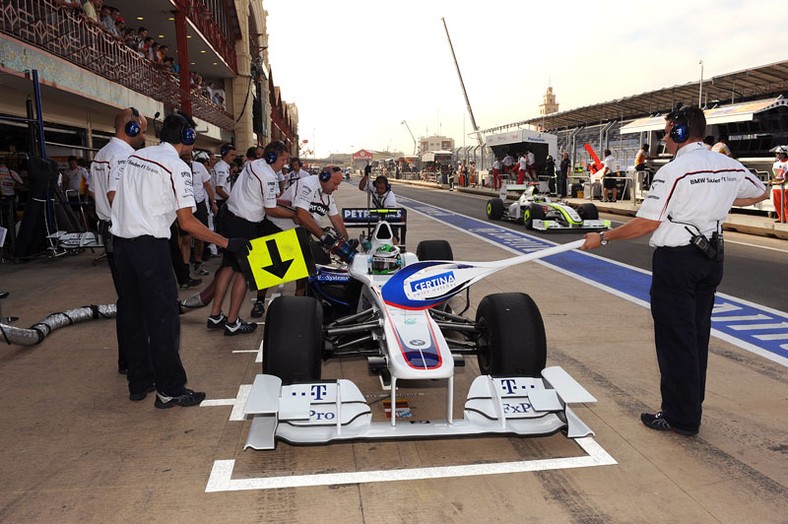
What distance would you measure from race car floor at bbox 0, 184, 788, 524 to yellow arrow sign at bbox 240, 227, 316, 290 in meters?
0.75

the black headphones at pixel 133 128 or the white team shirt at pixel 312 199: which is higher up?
the black headphones at pixel 133 128

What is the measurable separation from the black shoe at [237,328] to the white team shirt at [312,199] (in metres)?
1.41

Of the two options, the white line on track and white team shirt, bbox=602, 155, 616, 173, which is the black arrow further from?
white team shirt, bbox=602, 155, 616, 173

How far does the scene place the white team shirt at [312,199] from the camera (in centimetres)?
662

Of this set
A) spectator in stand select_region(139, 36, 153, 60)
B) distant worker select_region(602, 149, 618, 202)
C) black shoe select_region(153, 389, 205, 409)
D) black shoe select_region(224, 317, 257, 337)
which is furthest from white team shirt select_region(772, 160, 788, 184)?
spectator in stand select_region(139, 36, 153, 60)

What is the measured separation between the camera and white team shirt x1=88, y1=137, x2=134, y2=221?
15.7 feet

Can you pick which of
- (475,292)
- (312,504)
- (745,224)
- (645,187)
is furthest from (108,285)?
(645,187)

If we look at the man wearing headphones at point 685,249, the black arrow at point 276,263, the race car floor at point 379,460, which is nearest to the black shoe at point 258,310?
the race car floor at point 379,460

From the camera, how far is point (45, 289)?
816cm

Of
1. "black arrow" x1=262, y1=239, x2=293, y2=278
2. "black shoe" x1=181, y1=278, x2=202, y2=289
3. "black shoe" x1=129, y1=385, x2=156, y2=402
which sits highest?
"black arrow" x1=262, y1=239, x2=293, y2=278

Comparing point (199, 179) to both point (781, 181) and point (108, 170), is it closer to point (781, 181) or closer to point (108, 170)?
point (108, 170)

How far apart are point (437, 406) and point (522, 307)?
906mm

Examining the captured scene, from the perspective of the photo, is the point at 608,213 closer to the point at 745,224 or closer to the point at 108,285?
the point at 745,224

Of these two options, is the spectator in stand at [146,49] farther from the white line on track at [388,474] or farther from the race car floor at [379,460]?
the white line on track at [388,474]
